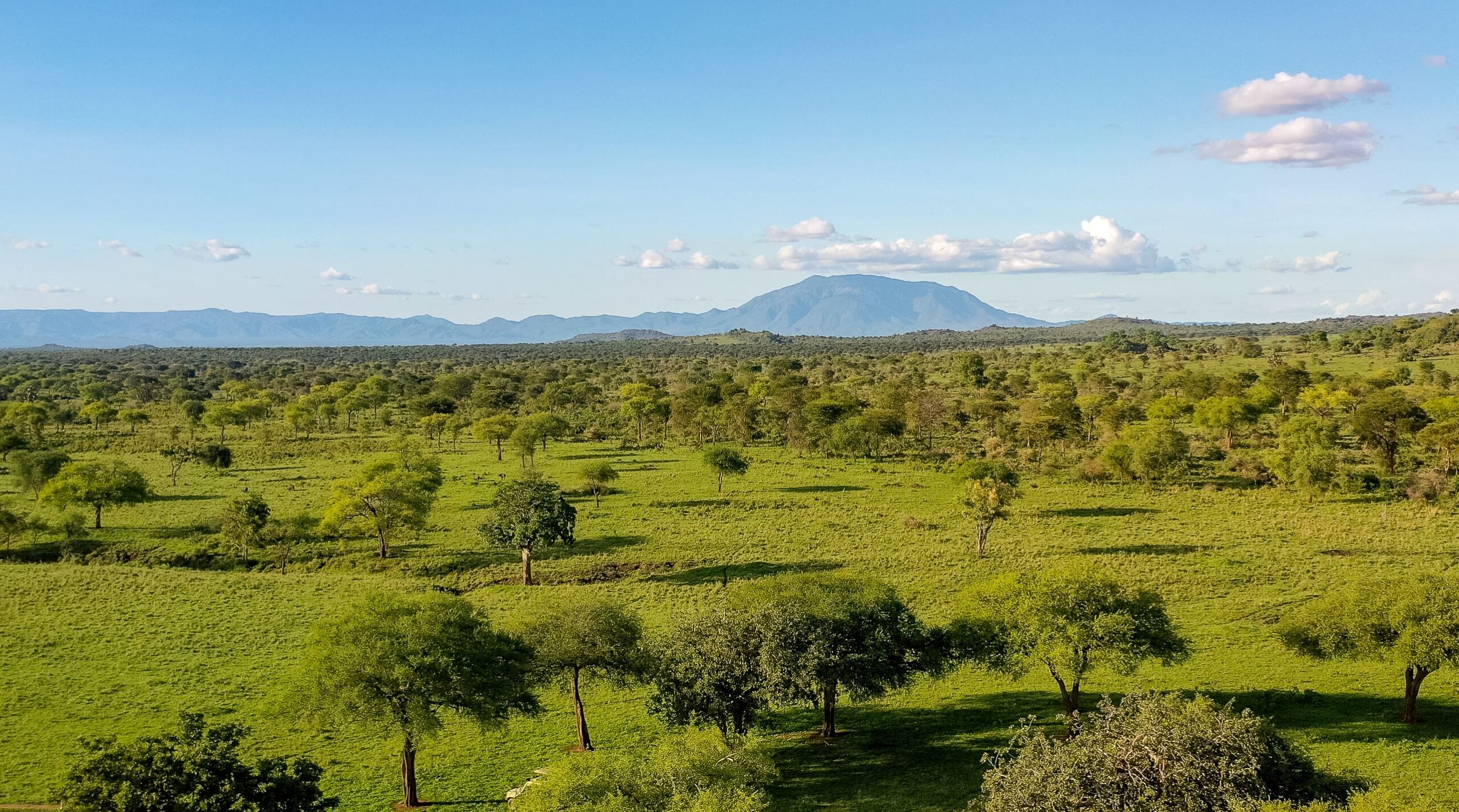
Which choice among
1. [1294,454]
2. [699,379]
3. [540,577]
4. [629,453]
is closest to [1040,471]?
[1294,454]

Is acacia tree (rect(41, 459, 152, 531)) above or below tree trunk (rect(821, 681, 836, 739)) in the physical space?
above

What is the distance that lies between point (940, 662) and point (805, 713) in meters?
6.12

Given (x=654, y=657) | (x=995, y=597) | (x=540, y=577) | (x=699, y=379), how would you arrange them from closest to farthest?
(x=654, y=657) → (x=995, y=597) → (x=540, y=577) → (x=699, y=379)

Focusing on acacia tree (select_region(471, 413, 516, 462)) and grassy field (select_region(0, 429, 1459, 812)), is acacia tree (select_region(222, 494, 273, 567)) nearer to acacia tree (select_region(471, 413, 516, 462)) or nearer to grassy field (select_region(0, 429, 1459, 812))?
grassy field (select_region(0, 429, 1459, 812))

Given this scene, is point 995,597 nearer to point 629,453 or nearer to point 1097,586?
point 1097,586

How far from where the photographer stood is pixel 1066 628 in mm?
29969

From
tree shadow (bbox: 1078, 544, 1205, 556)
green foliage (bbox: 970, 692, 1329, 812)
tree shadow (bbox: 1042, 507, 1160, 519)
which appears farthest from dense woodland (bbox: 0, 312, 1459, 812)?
tree shadow (bbox: 1042, 507, 1160, 519)

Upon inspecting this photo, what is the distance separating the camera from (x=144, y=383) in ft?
561

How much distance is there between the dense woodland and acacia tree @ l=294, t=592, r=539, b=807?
107 millimetres

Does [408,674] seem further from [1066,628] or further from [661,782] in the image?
[1066,628]

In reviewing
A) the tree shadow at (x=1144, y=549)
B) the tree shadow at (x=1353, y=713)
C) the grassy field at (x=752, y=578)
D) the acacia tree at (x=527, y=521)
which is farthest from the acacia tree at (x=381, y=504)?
the tree shadow at (x=1353, y=713)

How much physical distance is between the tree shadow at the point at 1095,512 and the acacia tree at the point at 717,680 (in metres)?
42.6

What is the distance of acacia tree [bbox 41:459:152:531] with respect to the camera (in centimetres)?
6297

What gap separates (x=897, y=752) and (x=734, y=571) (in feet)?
78.0
